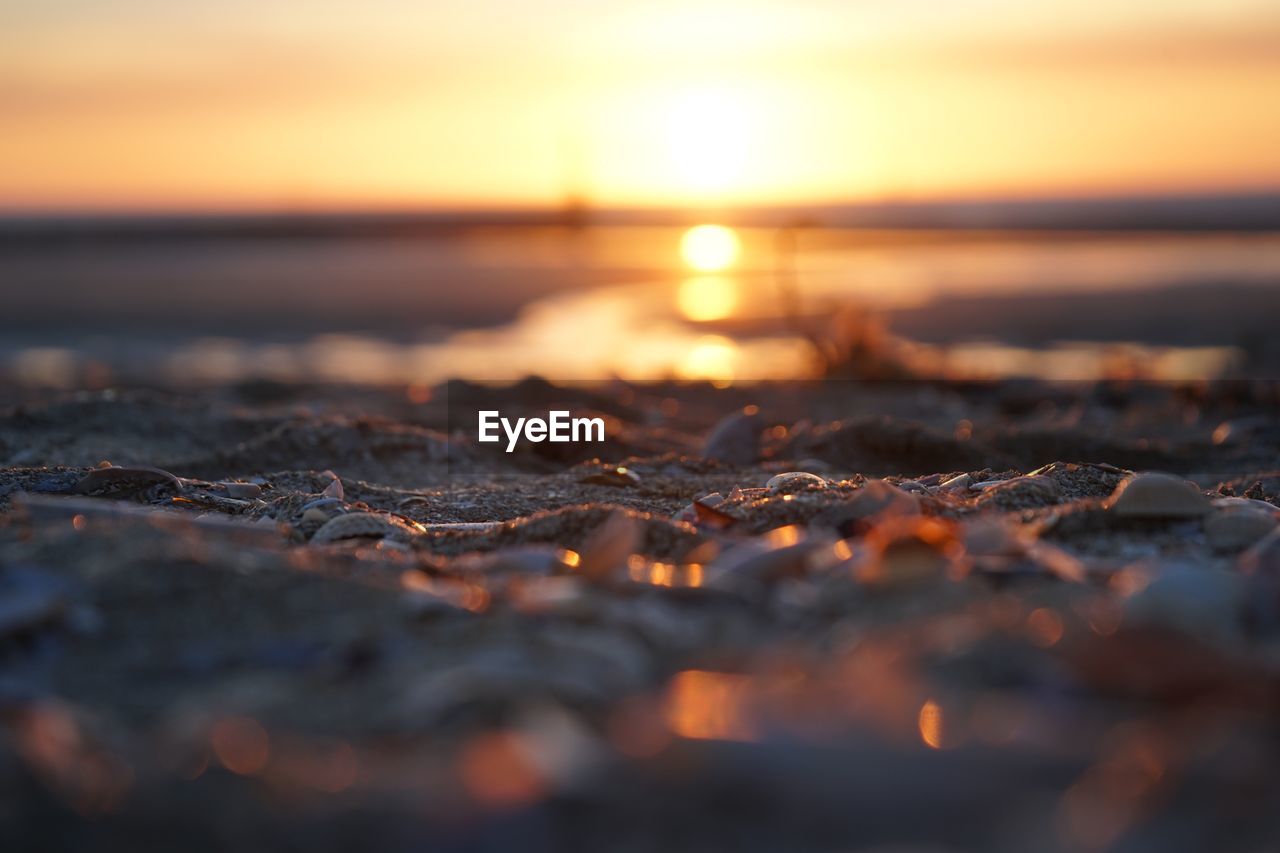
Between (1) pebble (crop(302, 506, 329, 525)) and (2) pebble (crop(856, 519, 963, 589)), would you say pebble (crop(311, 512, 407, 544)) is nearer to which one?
(1) pebble (crop(302, 506, 329, 525))

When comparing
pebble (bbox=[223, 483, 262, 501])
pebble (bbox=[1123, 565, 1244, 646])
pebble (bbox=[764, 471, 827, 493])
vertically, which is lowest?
pebble (bbox=[223, 483, 262, 501])

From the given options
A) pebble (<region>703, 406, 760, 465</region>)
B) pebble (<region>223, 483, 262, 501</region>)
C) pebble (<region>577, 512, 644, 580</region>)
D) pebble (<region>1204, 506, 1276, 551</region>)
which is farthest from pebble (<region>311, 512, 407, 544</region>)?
pebble (<region>703, 406, 760, 465</region>)

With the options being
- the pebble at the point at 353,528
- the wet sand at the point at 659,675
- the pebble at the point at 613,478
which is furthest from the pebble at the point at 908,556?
the pebble at the point at 613,478

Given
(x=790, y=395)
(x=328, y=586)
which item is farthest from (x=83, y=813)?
(x=790, y=395)

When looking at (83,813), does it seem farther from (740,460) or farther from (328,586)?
(740,460)

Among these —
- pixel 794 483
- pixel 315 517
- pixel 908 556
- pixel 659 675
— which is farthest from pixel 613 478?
pixel 659 675

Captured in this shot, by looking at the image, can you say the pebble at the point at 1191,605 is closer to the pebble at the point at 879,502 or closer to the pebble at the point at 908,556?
the pebble at the point at 908,556
